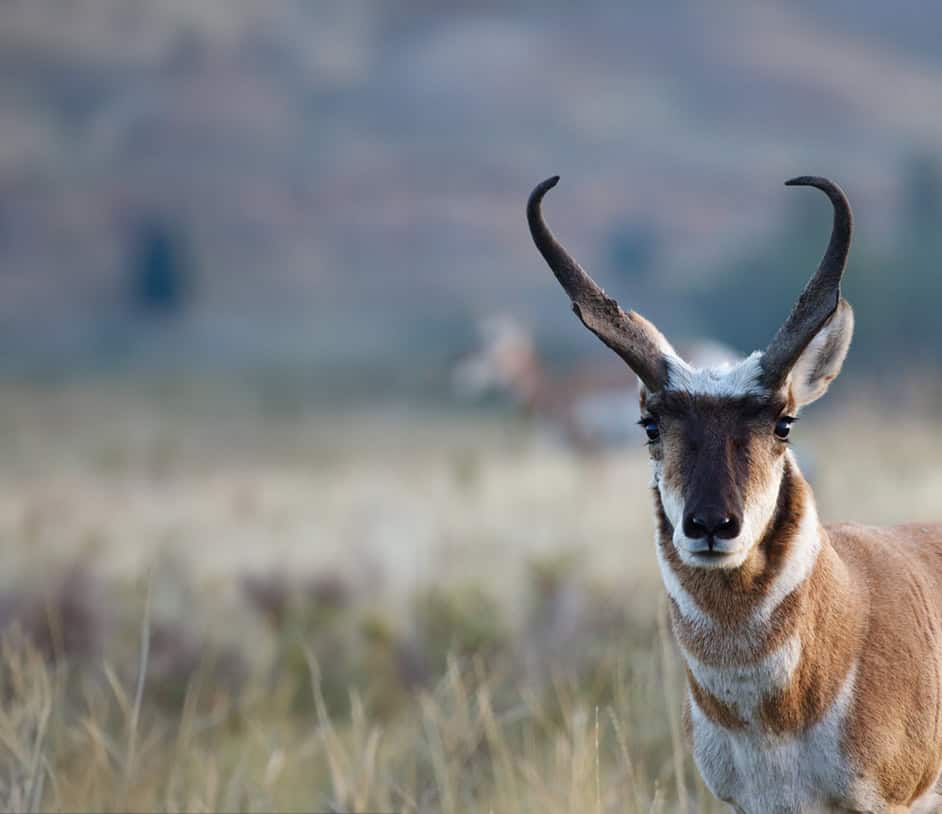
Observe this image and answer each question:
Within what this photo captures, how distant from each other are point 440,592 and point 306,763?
2966 millimetres

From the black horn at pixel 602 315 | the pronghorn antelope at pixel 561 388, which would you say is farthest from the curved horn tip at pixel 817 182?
the pronghorn antelope at pixel 561 388

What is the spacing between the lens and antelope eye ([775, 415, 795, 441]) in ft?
12.6

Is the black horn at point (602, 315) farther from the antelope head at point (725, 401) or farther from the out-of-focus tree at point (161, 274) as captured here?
the out-of-focus tree at point (161, 274)

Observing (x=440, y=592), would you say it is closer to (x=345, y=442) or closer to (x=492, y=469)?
(x=492, y=469)

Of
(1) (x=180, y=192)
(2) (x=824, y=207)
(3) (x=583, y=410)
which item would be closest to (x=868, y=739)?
(3) (x=583, y=410)

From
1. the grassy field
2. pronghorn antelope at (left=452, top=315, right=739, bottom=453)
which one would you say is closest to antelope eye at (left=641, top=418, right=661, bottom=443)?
the grassy field

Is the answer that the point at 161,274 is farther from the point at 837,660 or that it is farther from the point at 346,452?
the point at 837,660

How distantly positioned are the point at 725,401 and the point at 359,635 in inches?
227

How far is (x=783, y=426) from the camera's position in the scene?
384 cm

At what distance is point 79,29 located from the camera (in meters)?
127

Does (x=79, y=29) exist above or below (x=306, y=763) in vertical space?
below

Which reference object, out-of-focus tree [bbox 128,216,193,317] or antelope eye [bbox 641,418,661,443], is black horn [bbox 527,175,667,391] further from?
out-of-focus tree [bbox 128,216,193,317]

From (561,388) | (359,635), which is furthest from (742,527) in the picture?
Result: (561,388)

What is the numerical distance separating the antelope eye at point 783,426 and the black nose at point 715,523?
45 cm
